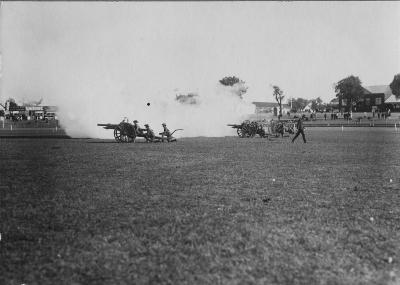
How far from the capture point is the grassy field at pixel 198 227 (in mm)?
4973

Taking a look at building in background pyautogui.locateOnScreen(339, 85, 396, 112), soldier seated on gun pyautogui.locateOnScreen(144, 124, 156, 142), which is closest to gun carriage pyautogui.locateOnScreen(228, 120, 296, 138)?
soldier seated on gun pyautogui.locateOnScreen(144, 124, 156, 142)

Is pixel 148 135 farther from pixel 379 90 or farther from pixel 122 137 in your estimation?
pixel 379 90

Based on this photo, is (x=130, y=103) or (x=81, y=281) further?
(x=130, y=103)

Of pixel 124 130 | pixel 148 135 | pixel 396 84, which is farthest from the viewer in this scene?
pixel 396 84

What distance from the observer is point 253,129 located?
1361 inches

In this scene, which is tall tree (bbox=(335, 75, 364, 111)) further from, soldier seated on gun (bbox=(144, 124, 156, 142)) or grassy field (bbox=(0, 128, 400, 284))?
grassy field (bbox=(0, 128, 400, 284))

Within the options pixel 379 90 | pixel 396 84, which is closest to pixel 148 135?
pixel 396 84

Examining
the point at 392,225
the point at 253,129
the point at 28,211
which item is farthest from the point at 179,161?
the point at 253,129

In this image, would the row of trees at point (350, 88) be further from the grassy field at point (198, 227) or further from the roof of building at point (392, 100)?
the grassy field at point (198, 227)

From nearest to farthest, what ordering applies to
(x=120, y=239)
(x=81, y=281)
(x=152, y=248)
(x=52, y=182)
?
1. (x=81, y=281)
2. (x=152, y=248)
3. (x=120, y=239)
4. (x=52, y=182)

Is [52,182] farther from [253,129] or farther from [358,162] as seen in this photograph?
[253,129]

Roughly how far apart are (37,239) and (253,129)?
2942 cm

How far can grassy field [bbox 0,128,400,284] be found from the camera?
4973 millimetres

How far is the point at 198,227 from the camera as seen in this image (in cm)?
679
